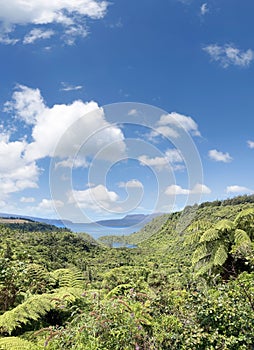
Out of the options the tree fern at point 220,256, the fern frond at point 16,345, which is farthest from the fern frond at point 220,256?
the fern frond at point 16,345

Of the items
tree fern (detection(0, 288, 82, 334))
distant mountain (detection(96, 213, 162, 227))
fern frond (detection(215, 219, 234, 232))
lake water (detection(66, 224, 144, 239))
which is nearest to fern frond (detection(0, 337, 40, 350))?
tree fern (detection(0, 288, 82, 334))

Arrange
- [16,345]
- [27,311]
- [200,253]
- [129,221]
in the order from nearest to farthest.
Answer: [16,345] < [27,311] < [129,221] < [200,253]

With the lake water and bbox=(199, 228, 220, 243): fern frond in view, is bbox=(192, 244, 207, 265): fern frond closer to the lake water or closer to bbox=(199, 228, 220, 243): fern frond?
bbox=(199, 228, 220, 243): fern frond

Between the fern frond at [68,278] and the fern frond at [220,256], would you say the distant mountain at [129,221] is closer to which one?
the fern frond at [220,256]

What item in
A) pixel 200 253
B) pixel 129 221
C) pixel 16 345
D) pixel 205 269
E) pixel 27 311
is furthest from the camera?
pixel 200 253

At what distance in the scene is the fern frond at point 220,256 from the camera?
5.71 m

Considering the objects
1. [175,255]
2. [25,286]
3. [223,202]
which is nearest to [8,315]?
[25,286]

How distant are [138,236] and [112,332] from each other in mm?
3389

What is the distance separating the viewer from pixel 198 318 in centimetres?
349

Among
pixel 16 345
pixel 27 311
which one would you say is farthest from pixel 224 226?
pixel 16 345

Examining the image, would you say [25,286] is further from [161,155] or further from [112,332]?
[161,155]

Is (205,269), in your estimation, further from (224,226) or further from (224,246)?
(224,226)

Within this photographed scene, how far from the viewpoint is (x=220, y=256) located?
583 centimetres

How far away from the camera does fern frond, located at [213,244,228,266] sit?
18.7ft
